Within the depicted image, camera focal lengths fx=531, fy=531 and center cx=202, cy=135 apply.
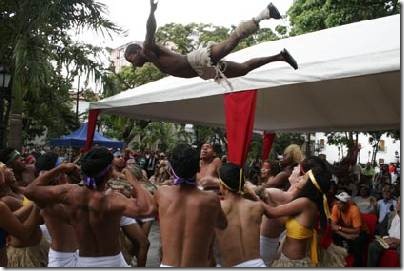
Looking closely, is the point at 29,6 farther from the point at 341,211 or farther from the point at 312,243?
the point at 312,243

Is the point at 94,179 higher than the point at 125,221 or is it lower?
higher

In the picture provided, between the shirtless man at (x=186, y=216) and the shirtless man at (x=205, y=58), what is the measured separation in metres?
1.78

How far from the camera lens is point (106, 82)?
1253cm

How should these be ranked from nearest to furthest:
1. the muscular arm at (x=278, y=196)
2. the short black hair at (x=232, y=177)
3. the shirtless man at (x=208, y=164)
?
the short black hair at (x=232, y=177) → the muscular arm at (x=278, y=196) → the shirtless man at (x=208, y=164)

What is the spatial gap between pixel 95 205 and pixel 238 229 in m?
1.07

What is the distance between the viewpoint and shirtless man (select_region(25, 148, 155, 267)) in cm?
350

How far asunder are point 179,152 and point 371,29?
447cm

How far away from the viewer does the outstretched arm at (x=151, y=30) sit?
4284 millimetres

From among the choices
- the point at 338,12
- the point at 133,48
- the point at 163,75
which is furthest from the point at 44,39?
the point at 163,75

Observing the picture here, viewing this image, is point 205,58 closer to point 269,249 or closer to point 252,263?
point 269,249

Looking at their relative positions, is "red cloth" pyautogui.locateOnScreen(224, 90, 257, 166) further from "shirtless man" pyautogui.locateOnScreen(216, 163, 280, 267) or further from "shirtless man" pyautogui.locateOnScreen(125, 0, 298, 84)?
"shirtless man" pyautogui.locateOnScreen(216, 163, 280, 267)

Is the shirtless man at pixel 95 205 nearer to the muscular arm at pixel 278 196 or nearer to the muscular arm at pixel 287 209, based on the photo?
the muscular arm at pixel 287 209

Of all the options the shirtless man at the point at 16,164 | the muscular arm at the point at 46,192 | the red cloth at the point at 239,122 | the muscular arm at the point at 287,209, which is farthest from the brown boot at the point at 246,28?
the shirtless man at the point at 16,164

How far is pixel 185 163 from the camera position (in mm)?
3463
